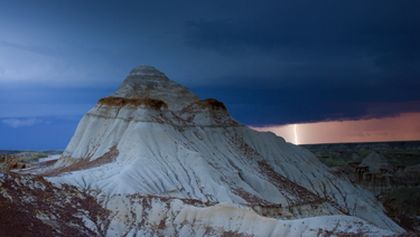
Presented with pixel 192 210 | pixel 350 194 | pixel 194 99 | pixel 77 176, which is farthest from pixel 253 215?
pixel 194 99

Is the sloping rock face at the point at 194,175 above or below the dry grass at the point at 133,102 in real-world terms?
below

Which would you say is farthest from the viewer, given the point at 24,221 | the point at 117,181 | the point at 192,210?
the point at 117,181

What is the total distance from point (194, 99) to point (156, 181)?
31801 mm

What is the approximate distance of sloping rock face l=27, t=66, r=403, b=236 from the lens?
1480 inches

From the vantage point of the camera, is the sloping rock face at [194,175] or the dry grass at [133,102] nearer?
the sloping rock face at [194,175]

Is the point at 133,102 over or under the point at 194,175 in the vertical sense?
over

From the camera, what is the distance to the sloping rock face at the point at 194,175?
37.6m

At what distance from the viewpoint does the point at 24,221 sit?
3356 cm

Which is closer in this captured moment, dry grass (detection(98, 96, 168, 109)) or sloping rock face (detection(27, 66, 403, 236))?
sloping rock face (detection(27, 66, 403, 236))

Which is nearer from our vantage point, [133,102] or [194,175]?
[194,175]

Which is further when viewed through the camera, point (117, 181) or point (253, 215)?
point (117, 181)

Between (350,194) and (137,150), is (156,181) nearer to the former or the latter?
(137,150)

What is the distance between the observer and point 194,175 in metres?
55.3

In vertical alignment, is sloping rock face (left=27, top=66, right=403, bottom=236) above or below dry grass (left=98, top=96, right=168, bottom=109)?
below
